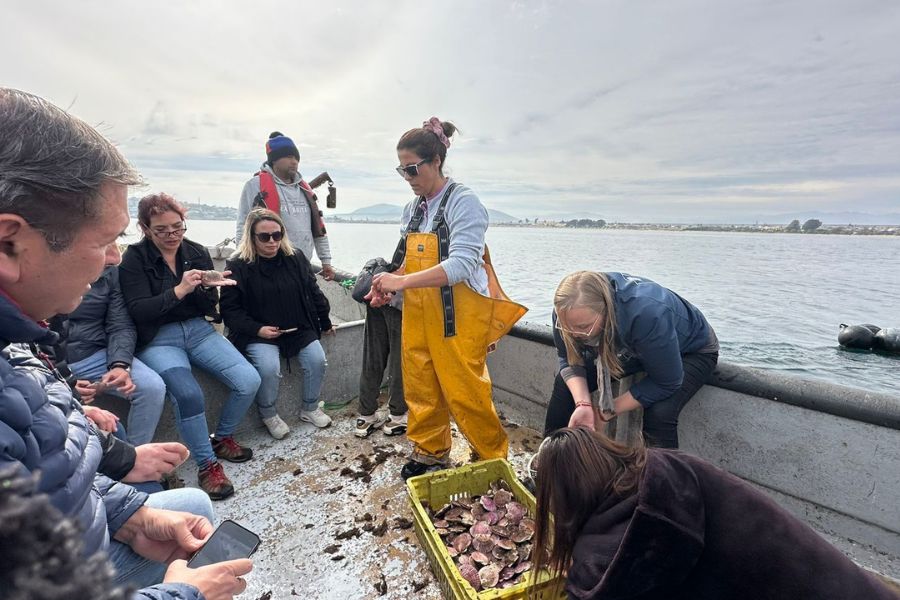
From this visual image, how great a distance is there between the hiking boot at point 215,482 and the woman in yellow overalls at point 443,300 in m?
1.03

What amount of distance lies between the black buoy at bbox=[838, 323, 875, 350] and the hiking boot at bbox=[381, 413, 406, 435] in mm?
10055

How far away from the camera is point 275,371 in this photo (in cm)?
313

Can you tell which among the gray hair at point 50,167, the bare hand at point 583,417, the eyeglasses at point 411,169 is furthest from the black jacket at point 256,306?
the gray hair at point 50,167

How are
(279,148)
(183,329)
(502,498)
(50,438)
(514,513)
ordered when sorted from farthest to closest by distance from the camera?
(279,148) → (183,329) → (502,498) → (514,513) → (50,438)

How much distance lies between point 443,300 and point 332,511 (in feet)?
4.37

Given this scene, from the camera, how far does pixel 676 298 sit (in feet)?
7.72

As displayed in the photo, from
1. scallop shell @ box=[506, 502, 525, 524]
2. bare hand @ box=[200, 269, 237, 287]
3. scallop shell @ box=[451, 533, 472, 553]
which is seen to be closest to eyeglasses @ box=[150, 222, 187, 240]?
bare hand @ box=[200, 269, 237, 287]

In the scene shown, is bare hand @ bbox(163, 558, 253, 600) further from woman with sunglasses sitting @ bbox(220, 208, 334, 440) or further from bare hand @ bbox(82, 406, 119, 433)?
woman with sunglasses sitting @ bbox(220, 208, 334, 440)

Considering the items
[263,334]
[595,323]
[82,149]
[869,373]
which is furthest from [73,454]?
[869,373]

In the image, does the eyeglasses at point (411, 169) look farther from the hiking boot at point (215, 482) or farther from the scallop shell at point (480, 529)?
the hiking boot at point (215, 482)

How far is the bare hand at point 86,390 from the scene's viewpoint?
230cm

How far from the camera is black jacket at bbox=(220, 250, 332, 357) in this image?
3117 millimetres

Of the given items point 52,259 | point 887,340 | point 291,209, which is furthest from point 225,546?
point 887,340

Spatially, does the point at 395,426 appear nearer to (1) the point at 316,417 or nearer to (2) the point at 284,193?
(1) the point at 316,417
